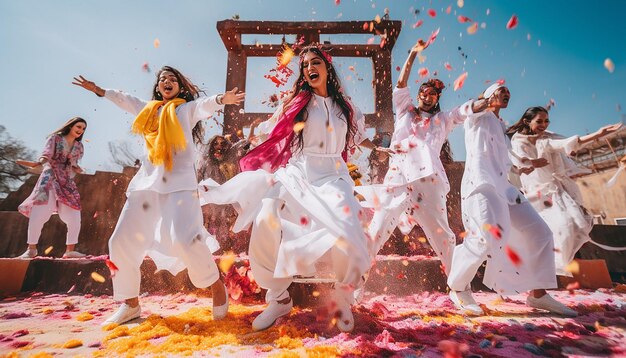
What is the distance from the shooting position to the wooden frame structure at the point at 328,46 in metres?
6.73

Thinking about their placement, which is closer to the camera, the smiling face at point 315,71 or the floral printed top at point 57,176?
the smiling face at point 315,71

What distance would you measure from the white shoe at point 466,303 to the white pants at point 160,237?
83.7 inches

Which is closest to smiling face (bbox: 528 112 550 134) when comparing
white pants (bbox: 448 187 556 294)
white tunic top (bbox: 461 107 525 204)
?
white tunic top (bbox: 461 107 525 204)

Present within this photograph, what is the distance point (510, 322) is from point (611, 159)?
19414 mm

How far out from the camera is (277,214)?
2.26 metres

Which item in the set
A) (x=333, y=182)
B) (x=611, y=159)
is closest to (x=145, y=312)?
(x=333, y=182)

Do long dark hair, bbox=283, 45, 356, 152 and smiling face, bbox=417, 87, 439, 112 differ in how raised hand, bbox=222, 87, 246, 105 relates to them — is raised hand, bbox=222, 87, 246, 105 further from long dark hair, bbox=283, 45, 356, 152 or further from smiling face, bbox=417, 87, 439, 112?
smiling face, bbox=417, 87, 439, 112

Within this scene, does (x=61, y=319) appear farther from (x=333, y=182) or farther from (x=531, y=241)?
(x=531, y=241)

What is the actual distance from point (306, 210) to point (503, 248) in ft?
5.98

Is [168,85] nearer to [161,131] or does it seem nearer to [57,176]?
[161,131]

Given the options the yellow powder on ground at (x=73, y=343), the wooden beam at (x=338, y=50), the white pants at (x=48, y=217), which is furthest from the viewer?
the wooden beam at (x=338, y=50)

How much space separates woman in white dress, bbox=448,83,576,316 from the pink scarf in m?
1.64

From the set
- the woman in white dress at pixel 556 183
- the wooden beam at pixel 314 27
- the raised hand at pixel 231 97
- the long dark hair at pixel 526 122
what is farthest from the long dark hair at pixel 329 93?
the wooden beam at pixel 314 27

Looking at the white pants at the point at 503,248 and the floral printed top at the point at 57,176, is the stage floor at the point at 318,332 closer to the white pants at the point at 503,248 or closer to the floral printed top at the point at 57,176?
the white pants at the point at 503,248
